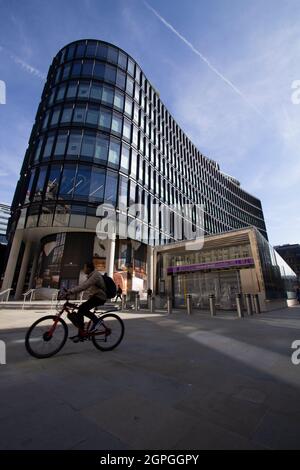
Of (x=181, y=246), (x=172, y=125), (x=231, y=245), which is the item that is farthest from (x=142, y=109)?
(x=231, y=245)

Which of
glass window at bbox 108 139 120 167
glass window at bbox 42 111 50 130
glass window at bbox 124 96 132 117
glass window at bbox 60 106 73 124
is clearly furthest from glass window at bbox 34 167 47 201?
glass window at bbox 124 96 132 117

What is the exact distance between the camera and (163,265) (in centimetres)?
2192

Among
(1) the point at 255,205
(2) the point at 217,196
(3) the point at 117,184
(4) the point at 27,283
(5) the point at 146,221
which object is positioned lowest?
(4) the point at 27,283

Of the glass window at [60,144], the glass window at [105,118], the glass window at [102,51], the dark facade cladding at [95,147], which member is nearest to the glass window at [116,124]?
the dark facade cladding at [95,147]

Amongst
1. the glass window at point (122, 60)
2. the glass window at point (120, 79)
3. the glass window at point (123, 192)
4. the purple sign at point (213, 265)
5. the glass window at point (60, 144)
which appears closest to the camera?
the purple sign at point (213, 265)

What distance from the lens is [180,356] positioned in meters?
4.07

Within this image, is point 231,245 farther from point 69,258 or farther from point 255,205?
point 255,205

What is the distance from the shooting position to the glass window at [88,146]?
24.7 metres

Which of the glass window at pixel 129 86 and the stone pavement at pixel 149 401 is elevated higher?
the glass window at pixel 129 86

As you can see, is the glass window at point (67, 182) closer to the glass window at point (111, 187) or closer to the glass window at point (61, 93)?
the glass window at point (111, 187)

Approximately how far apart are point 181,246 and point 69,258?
12642 millimetres

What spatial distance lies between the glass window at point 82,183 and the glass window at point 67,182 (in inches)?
20.4

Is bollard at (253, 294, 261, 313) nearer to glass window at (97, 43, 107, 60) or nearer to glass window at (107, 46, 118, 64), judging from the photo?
glass window at (107, 46, 118, 64)

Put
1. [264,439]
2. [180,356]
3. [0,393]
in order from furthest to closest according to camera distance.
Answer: [180,356]
[0,393]
[264,439]
